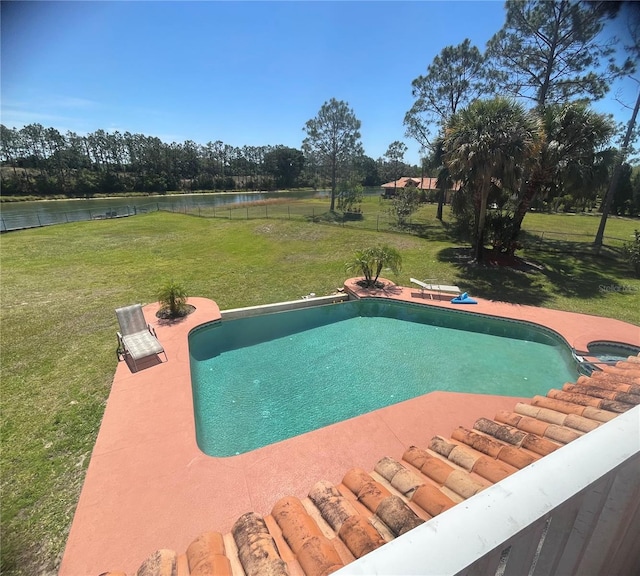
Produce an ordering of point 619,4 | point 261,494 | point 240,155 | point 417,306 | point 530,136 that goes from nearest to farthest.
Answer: point 619,4 < point 261,494 < point 417,306 < point 530,136 < point 240,155

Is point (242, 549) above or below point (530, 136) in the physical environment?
below

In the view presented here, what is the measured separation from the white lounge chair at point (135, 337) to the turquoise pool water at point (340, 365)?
0.95m

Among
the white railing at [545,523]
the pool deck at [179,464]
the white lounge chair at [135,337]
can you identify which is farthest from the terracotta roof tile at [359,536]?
the white lounge chair at [135,337]

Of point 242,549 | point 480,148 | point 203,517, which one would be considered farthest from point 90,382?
point 480,148

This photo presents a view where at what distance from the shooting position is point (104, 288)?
11.6 metres

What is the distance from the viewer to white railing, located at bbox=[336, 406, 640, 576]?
0.84 meters

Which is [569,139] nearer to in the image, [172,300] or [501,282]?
[501,282]

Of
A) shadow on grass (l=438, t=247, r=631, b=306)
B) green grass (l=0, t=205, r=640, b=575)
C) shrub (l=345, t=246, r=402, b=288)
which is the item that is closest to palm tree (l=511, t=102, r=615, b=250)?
shadow on grass (l=438, t=247, r=631, b=306)

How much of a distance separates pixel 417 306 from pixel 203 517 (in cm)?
815

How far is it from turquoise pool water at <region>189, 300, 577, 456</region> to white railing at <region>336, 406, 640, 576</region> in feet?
14.7

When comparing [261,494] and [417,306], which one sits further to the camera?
[417,306]

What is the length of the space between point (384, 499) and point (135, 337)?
22.4 feet

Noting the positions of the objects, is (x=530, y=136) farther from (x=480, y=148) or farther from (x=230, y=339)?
(x=230, y=339)

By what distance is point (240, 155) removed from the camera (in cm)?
9150
